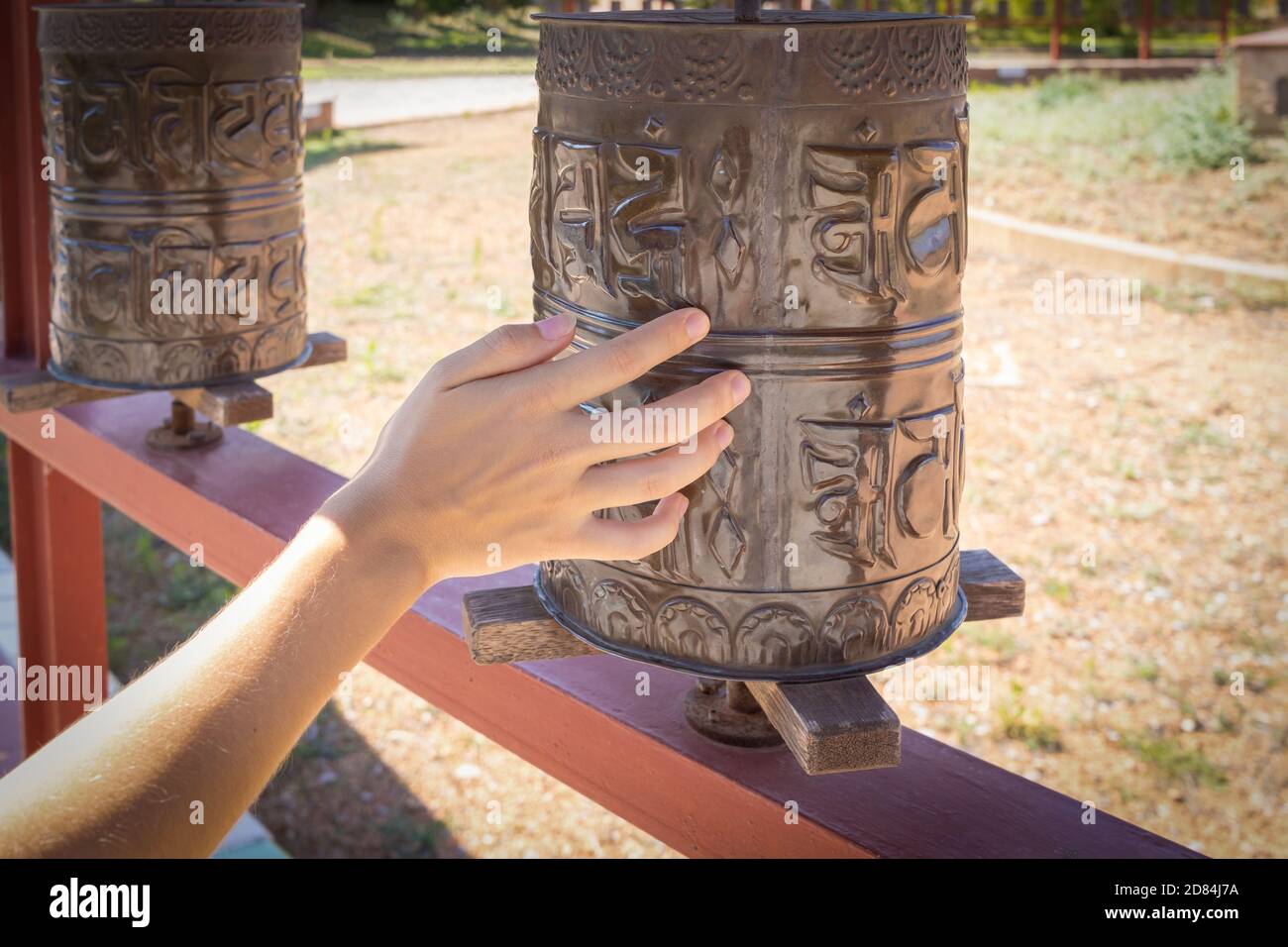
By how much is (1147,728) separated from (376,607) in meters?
3.78

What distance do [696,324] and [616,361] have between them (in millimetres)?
77

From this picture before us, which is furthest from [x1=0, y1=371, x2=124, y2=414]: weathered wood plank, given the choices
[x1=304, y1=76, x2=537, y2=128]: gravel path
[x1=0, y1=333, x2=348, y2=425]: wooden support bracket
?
[x1=304, y1=76, x2=537, y2=128]: gravel path

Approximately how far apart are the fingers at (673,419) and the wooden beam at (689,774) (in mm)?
426

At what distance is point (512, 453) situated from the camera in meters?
1.17

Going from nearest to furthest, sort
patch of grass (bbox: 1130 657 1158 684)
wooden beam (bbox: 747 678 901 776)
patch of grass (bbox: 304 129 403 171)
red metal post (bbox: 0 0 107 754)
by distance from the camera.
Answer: wooden beam (bbox: 747 678 901 776) → red metal post (bbox: 0 0 107 754) → patch of grass (bbox: 1130 657 1158 684) → patch of grass (bbox: 304 129 403 171)

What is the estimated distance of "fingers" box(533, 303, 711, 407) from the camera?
3.81ft

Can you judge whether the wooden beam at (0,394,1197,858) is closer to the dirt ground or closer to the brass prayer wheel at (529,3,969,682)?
the brass prayer wheel at (529,3,969,682)

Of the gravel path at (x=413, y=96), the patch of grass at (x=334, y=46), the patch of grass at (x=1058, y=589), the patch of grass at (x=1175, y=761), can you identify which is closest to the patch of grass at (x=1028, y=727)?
the patch of grass at (x=1175, y=761)

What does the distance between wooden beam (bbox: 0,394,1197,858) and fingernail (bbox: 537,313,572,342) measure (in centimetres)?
53

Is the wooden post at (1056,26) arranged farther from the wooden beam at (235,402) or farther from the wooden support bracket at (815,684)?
the wooden support bracket at (815,684)

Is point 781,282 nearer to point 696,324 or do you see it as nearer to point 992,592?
point 696,324

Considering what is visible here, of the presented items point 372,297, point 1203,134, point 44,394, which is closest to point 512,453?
point 44,394
